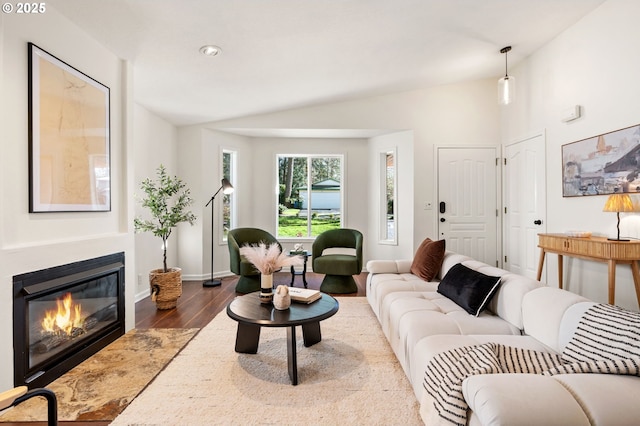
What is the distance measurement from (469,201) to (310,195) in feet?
8.91

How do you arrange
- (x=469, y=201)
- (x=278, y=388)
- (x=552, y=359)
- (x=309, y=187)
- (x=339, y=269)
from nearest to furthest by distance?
(x=552, y=359)
(x=278, y=388)
(x=339, y=269)
(x=469, y=201)
(x=309, y=187)

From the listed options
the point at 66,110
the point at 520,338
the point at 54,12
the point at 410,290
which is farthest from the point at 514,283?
the point at 54,12

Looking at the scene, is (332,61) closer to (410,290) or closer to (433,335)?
(410,290)

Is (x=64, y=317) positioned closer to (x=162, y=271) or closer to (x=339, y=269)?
(x=162, y=271)

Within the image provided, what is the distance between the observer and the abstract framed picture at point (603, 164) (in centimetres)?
297

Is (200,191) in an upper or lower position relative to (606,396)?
upper

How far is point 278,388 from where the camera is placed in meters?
2.05

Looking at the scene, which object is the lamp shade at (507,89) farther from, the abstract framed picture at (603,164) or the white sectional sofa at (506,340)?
the white sectional sofa at (506,340)

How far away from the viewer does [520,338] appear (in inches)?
73.8

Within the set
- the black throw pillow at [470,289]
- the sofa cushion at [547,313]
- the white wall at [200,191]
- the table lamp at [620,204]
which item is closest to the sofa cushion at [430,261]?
the black throw pillow at [470,289]

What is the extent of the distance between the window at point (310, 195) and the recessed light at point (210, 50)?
3088 mm

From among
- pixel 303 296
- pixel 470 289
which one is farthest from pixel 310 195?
pixel 470 289

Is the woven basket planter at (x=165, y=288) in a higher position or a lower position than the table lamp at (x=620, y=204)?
lower

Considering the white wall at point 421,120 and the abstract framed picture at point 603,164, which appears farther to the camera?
the white wall at point 421,120
